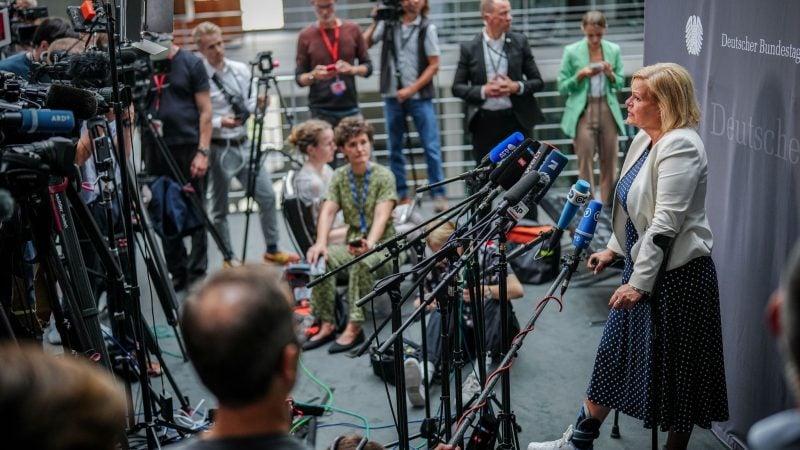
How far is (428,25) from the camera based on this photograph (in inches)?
252

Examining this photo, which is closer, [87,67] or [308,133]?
[87,67]

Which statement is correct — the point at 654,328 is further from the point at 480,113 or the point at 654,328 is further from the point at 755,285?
the point at 480,113

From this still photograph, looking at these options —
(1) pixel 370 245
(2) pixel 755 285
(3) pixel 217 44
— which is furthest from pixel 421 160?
(2) pixel 755 285

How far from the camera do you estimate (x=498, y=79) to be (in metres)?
6.09

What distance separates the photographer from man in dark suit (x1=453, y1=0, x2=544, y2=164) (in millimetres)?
6105

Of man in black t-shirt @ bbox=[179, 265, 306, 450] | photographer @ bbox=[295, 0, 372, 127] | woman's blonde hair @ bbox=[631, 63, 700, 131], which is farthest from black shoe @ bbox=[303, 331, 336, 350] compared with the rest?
man in black t-shirt @ bbox=[179, 265, 306, 450]

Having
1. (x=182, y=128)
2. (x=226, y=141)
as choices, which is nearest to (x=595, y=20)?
(x=226, y=141)

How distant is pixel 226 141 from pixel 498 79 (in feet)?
6.05

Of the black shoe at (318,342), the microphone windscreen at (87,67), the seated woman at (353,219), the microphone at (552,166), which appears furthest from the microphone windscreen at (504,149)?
the black shoe at (318,342)

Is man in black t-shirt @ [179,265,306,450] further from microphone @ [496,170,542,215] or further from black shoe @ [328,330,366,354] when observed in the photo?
black shoe @ [328,330,366,354]

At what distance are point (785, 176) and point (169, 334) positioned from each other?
3.39 metres

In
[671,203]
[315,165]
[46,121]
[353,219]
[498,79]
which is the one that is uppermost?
[46,121]

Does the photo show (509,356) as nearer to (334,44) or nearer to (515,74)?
(515,74)

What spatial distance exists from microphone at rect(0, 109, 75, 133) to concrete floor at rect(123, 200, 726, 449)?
157cm
